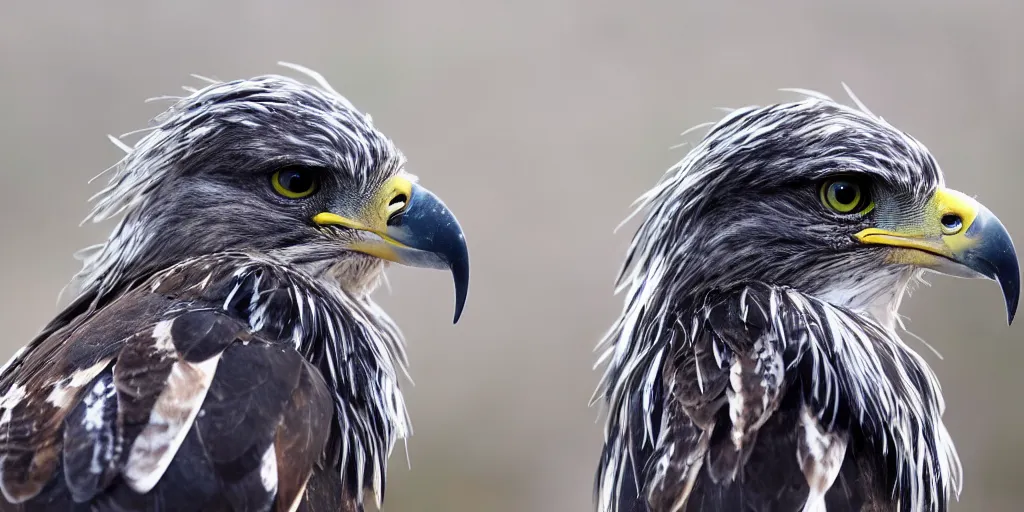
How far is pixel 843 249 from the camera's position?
2.48 metres

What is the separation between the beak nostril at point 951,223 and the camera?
2453mm

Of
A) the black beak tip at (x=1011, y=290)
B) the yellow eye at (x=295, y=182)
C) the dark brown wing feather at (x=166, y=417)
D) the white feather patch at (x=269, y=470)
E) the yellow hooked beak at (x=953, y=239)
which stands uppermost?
the yellow eye at (x=295, y=182)

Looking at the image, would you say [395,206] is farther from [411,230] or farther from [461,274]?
[461,274]

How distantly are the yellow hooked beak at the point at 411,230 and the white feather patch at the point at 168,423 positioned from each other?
24.1 inches

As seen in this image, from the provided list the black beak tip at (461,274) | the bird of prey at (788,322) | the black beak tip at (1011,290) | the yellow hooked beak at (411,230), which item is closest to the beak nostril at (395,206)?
the yellow hooked beak at (411,230)

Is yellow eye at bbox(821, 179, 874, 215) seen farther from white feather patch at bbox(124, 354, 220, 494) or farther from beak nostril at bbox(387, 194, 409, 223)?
white feather patch at bbox(124, 354, 220, 494)

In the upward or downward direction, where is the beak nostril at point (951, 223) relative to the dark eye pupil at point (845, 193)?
downward

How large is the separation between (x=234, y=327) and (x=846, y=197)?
54.4 inches

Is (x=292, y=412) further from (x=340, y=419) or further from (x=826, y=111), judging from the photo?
(x=826, y=111)

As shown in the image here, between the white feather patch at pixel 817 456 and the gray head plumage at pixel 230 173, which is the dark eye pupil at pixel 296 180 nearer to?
the gray head plumage at pixel 230 173

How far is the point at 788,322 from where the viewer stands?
2.36 metres

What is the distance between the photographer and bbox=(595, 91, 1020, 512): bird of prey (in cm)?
224

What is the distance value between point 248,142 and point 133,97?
3.63m

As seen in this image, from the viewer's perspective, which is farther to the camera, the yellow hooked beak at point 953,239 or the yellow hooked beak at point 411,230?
the yellow hooked beak at point 411,230
